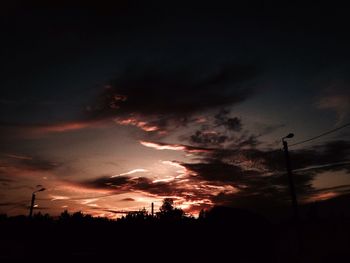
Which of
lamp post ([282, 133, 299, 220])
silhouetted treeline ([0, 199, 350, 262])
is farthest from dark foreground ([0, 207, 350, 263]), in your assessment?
lamp post ([282, 133, 299, 220])

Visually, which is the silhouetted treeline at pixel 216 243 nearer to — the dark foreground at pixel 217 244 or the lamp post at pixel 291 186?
the dark foreground at pixel 217 244

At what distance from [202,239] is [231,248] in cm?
294

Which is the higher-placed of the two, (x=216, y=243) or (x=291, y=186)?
(x=291, y=186)

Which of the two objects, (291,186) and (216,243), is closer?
(291,186)

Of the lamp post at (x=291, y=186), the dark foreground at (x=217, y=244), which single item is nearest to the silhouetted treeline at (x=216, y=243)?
the dark foreground at (x=217, y=244)

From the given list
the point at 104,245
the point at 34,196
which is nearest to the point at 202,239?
the point at 104,245

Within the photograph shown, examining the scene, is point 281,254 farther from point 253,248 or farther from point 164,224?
point 164,224

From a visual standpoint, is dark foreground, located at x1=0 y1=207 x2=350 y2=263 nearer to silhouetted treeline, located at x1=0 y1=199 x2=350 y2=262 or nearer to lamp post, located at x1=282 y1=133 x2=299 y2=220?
silhouetted treeline, located at x1=0 y1=199 x2=350 y2=262

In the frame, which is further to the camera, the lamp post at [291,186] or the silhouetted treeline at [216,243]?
the silhouetted treeline at [216,243]

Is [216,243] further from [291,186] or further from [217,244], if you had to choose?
[291,186]

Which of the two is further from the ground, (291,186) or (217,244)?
(291,186)

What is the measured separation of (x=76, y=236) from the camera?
43500 mm

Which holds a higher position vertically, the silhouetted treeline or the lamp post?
the lamp post

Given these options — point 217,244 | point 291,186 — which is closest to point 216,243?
point 217,244
